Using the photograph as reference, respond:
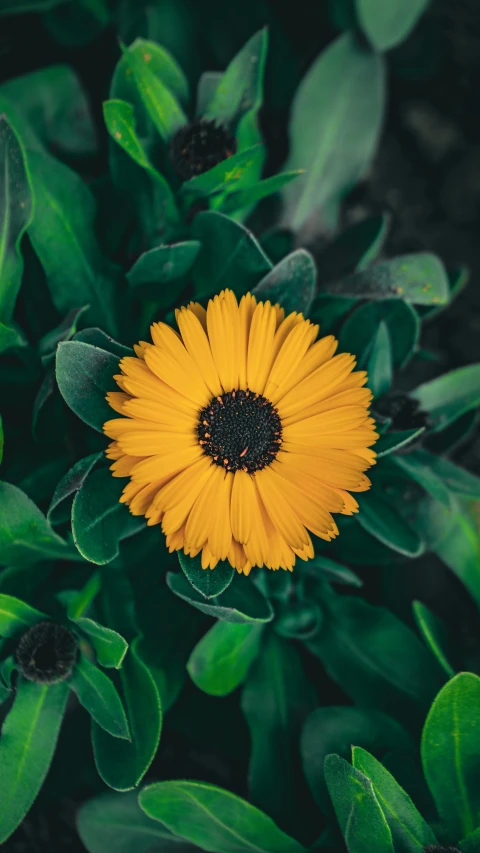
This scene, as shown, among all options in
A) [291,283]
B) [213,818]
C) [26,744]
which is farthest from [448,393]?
[26,744]

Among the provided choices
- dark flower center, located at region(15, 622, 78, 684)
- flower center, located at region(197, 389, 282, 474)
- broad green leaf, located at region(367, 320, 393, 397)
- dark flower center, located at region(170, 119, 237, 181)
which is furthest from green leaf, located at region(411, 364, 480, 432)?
dark flower center, located at region(15, 622, 78, 684)

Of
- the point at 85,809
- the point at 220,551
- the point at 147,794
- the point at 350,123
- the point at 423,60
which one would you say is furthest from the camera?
the point at 423,60

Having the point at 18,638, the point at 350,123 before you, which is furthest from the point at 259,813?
the point at 350,123

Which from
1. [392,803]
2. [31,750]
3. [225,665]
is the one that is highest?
[31,750]

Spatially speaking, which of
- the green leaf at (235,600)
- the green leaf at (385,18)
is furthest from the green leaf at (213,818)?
the green leaf at (385,18)

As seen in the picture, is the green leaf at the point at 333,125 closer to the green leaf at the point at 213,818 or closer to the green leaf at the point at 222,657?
the green leaf at the point at 222,657

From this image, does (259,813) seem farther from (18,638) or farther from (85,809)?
(18,638)

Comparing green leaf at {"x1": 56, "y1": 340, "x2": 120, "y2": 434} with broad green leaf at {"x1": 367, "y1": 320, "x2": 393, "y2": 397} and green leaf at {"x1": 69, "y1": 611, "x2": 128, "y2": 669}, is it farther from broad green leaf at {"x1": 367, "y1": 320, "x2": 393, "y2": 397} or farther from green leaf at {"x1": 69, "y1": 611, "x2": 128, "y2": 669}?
broad green leaf at {"x1": 367, "y1": 320, "x2": 393, "y2": 397}
